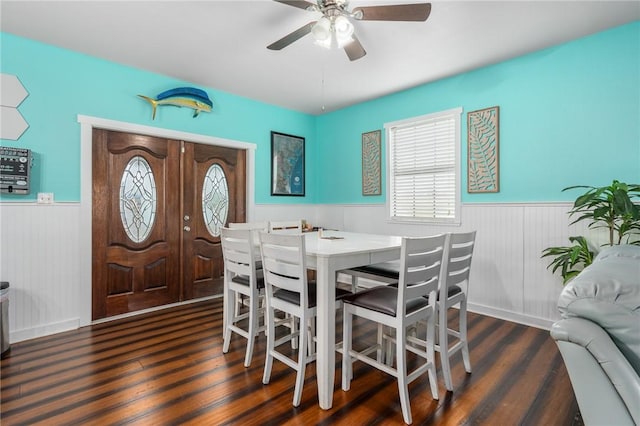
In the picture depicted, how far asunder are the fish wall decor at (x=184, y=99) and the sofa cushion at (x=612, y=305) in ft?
11.9

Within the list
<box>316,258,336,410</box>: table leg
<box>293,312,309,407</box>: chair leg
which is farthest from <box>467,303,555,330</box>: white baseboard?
<box>293,312,309,407</box>: chair leg

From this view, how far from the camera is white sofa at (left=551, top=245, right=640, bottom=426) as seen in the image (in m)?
0.90

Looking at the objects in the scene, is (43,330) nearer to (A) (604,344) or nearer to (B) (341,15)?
(B) (341,15)

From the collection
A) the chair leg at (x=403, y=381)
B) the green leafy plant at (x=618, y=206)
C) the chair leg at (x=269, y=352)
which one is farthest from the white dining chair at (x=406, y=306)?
the green leafy plant at (x=618, y=206)

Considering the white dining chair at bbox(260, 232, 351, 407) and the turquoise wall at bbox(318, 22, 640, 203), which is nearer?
the white dining chair at bbox(260, 232, 351, 407)

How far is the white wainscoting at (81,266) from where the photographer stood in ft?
8.75

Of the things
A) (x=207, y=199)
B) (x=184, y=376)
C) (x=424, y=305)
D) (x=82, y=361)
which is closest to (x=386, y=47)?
(x=424, y=305)

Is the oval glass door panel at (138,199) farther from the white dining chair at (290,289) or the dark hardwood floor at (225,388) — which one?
the white dining chair at (290,289)

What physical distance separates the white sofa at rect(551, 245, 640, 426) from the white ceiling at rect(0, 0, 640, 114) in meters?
2.15

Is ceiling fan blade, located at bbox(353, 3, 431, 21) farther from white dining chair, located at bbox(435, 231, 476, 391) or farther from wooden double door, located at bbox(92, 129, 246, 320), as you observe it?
wooden double door, located at bbox(92, 129, 246, 320)

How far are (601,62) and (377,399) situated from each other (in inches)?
124

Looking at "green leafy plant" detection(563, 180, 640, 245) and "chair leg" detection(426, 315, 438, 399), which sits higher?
"green leafy plant" detection(563, 180, 640, 245)

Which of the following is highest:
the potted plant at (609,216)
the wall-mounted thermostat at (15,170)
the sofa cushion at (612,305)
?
the wall-mounted thermostat at (15,170)

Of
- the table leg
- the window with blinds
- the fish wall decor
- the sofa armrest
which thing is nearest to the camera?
the sofa armrest
